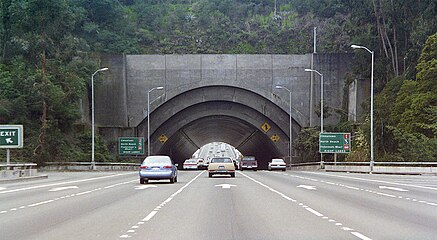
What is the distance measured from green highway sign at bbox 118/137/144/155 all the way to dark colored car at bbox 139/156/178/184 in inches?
1585

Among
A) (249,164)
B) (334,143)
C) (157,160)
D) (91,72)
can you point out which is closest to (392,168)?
(334,143)

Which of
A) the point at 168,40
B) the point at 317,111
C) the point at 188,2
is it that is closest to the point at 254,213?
the point at 317,111

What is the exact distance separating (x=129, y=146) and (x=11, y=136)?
101 feet

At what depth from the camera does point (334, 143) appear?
66750 mm

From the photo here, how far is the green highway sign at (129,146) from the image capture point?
246ft

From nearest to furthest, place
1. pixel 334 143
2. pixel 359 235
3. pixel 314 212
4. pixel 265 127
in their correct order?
pixel 359 235
pixel 314 212
pixel 334 143
pixel 265 127

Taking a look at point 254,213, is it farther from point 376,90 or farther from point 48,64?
point 376,90

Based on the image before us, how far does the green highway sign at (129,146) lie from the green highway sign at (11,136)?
30395 mm

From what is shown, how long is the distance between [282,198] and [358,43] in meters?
56.9

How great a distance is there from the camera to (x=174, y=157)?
120062mm

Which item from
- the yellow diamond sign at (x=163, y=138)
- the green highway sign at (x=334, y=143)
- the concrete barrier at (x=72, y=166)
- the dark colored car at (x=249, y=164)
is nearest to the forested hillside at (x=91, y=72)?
the concrete barrier at (x=72, y=166)

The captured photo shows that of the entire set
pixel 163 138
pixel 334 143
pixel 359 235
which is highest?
pixel 163 138

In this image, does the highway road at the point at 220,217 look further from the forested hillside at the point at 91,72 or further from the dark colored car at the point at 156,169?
the forested hillside at the point at 91,72

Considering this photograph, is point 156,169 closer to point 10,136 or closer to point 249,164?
point 10,136
